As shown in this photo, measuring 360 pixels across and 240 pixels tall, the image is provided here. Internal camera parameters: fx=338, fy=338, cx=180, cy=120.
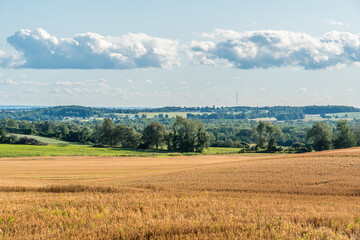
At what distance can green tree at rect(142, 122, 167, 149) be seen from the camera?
106 metres

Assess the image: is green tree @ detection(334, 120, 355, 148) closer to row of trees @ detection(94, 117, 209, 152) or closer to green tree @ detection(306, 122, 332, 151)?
green tree @ detection(306, 122, 332, 151)

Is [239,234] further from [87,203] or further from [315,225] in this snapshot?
[87,203]

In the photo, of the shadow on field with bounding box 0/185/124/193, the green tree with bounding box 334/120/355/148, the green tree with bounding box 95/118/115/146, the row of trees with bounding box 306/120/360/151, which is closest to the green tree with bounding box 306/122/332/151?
the row of trees with bounding box 306/120/360/151

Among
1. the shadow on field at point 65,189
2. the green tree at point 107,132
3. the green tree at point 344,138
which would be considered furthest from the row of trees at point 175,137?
the shadow on field at point 65,189

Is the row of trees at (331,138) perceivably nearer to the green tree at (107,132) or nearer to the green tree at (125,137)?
the green tree at (125,137)

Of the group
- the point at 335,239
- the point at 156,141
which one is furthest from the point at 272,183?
the point at 156,141

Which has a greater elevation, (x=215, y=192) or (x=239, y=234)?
(x=239, y=234)

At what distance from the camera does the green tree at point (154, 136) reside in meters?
106

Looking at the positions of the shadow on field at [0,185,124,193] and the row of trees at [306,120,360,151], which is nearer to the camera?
the shadow on field at [0,185,124,193]

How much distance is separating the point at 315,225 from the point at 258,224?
1.85 metres

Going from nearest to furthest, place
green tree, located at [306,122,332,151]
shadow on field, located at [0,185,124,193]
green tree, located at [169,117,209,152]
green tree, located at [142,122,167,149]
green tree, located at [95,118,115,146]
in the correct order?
1. shadow on field, located at [0,185,124,193]
2. green tree, located at [169,117,209,152]
3. green tree, located at [306,122,332,151]
4. green tree, located at [142,122,167,149]
5. green tree, located at [95,118,115,146]

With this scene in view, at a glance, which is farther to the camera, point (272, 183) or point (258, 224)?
point (272, 183)

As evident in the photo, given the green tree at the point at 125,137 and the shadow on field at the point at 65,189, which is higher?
the shadow on field at the point at 65,189

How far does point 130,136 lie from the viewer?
114 meters
